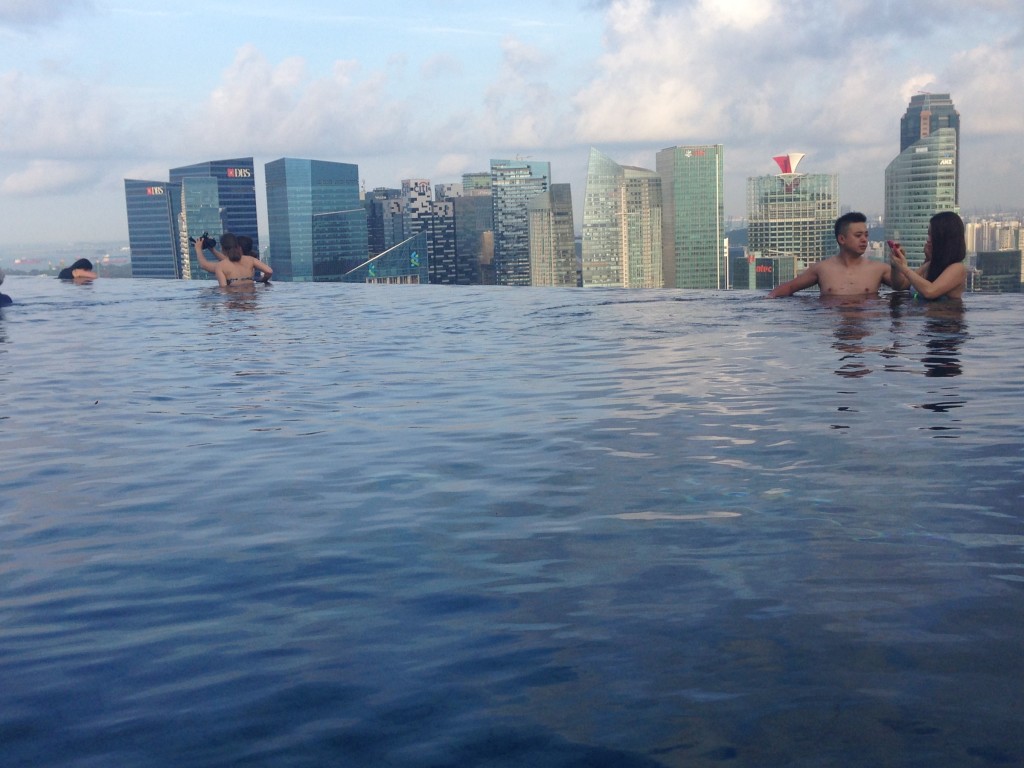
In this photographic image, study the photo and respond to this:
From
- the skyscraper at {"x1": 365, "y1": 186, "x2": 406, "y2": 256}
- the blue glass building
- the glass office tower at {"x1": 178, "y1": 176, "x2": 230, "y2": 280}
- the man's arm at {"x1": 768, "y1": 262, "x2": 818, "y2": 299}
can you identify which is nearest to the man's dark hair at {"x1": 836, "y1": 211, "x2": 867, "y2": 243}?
the man's arm at {"x1": 768, "y1": 262, "x2": 818, "y2": 299}

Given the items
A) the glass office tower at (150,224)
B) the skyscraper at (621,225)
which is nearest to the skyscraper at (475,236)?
the skyscraper at (621,225)

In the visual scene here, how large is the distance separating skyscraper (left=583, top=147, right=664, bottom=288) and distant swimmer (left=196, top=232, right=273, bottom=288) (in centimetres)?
8829

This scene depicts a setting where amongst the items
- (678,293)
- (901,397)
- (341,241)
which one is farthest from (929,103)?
(901,397)

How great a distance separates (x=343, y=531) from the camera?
3.77m

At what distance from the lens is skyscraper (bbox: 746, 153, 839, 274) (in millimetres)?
51656

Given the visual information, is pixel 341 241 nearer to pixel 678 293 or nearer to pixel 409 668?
pixel 678 293

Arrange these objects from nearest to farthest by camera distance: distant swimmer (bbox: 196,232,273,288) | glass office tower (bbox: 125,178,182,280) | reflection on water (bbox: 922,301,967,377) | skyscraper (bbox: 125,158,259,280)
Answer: reflection on water (bbox: 922,301,967,377) < distant swimmer (bbox: 196,232,273,288) < skyscraper (bbox: 125,158,259,280) < glass office tower (bbox: 125,178,182,280)

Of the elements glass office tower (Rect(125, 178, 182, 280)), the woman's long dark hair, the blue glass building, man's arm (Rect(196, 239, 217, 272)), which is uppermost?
glass office tower (Rect(125, 178, 182, 280))

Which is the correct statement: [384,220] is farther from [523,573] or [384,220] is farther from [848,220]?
[523,573]

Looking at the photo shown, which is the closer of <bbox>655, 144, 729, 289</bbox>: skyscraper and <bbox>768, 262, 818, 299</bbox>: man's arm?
<bbox>768, 262, 818, 299</bbox>: man's arm

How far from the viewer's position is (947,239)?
10688 mm

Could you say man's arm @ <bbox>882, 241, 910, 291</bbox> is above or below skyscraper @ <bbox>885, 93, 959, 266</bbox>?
below

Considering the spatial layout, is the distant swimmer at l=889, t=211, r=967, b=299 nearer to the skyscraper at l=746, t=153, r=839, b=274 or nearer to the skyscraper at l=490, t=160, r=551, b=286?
the skyscraper at l=746, t=153, r=839, b=274

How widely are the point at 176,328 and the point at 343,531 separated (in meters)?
9.78
